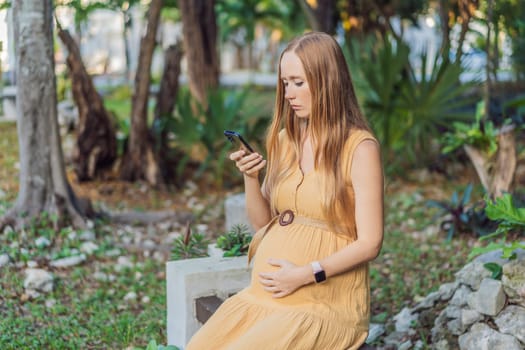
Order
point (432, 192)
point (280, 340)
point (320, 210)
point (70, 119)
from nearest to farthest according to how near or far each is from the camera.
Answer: point (280, 340) < point (320, 210) < point (432, 192) < point (70, 119)

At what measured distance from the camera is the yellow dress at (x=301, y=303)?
2.66m

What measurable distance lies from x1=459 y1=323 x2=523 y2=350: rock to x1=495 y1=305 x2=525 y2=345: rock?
3 cm

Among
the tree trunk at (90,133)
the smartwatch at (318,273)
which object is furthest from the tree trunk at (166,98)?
the smartwatch at (318,273)

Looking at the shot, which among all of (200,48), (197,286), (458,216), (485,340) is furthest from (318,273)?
(200,48)

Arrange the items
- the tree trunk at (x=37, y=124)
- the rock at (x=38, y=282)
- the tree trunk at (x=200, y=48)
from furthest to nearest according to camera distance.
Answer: the tree trunk at (x=200, y=48) < the tree trunk at (x=37, y=124) < the rock at (x=38, y=282)

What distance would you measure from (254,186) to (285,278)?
0.42 m

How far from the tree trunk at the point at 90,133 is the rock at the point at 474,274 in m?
4.59

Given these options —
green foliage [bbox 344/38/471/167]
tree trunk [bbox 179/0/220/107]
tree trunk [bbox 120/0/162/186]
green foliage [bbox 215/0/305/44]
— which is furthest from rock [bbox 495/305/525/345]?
green foliage [bbox 215/0/305/44]

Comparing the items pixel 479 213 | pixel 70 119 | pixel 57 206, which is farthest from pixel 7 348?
pixel 70 119

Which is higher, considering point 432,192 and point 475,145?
point 475,145

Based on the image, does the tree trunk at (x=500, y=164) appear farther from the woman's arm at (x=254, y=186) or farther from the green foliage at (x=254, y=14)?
the green foliage at (x=254, y=14)

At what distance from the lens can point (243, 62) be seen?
3575cm

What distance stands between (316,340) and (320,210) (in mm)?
465

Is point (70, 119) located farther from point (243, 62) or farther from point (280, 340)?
point (243, 62)
